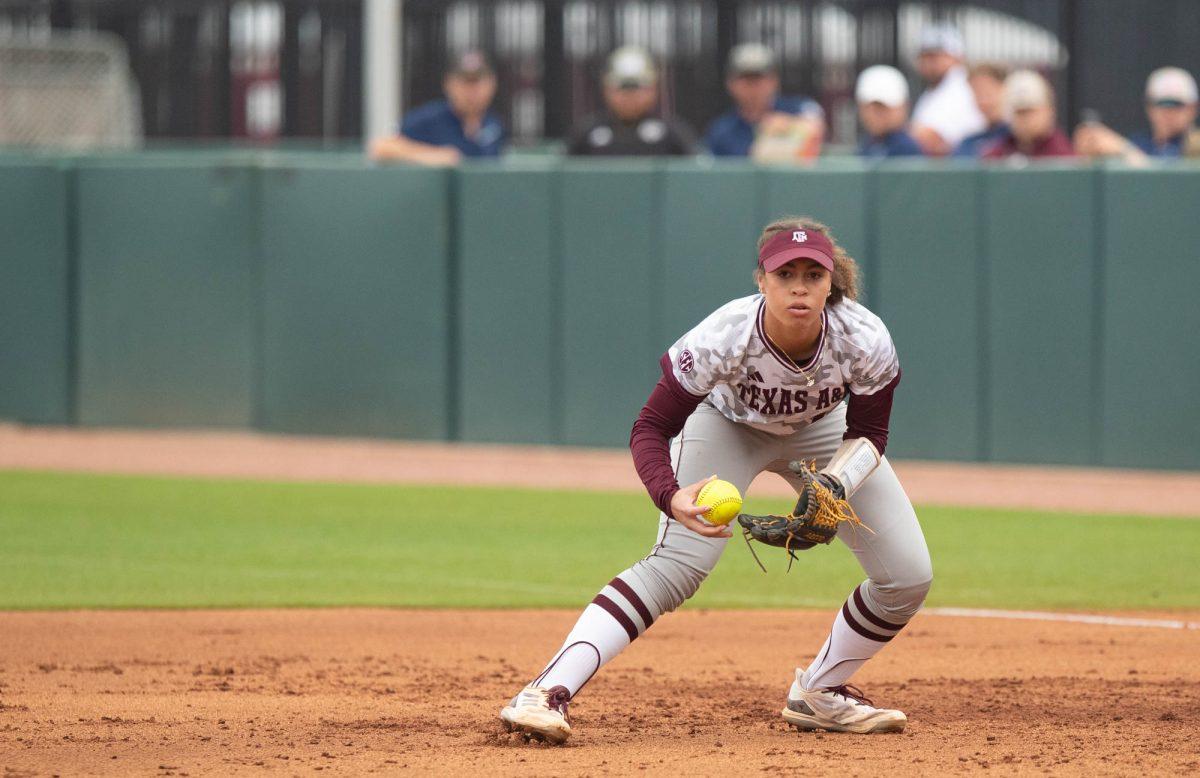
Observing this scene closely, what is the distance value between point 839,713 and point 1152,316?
6707 mm

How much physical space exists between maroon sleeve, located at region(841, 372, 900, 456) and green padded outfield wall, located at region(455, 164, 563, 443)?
7481mm

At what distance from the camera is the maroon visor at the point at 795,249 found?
4922 millimetres

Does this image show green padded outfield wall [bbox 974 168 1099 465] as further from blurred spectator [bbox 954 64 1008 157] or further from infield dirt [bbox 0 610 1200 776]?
infield dirt [bbox 0 610 1200 776]

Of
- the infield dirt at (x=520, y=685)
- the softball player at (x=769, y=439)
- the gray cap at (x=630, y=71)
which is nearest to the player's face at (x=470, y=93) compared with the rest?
the gray cap at (x=630, y=71)

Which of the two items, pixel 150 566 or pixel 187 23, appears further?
pixel 187 23

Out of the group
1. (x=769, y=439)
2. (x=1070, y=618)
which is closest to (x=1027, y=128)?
(x=1070, y=618)

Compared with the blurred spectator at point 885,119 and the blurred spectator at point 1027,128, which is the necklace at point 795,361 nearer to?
the blurred spectator at point 1027,128

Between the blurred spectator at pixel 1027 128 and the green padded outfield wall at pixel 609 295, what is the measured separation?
239cm

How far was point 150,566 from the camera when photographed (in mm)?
8797

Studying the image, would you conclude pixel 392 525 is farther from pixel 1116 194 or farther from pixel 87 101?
pixel 87 101

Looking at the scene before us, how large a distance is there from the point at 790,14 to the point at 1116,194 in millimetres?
5670

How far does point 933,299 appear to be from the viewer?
38.9ft

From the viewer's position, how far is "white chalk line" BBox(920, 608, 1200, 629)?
7432 millimetres

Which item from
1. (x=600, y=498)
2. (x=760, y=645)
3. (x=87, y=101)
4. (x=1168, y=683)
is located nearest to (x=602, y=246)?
(x=600, y=498)
